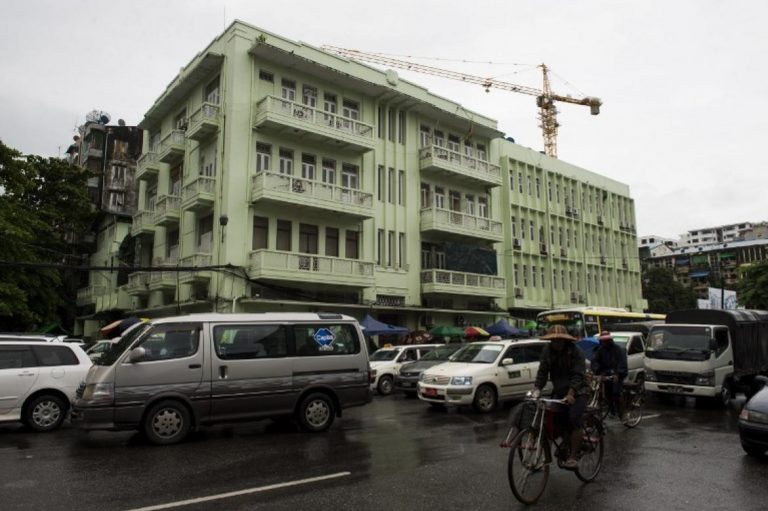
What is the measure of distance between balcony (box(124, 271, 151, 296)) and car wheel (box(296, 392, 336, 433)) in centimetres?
2004

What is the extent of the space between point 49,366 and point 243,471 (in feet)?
20.0

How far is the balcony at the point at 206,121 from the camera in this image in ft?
82.5

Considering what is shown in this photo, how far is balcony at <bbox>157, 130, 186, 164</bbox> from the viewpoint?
92.0ft

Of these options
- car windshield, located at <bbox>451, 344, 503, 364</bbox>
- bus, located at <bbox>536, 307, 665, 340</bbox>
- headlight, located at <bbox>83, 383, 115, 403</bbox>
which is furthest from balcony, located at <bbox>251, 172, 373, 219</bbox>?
headlight, located at <bbox>83, 383, 115, 403</bbox>

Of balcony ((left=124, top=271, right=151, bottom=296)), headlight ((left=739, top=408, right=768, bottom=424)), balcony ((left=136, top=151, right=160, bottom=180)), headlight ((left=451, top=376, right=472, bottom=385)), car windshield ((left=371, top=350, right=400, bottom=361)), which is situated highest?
balcony ((left=136, top=151, right=160, bottom=180))

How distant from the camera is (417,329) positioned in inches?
1171

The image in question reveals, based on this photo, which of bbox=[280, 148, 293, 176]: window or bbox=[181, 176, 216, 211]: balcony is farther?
bbox=[280, 148, 293, 176]: window

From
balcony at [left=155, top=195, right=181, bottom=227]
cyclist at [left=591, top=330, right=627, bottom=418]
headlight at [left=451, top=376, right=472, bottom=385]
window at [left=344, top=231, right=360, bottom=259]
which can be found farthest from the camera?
window at [left=344, top=231, right=360, bottom=259]

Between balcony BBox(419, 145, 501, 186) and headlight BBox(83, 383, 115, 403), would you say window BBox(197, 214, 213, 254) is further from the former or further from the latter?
headlight BBox(83, 383, 115, 403)

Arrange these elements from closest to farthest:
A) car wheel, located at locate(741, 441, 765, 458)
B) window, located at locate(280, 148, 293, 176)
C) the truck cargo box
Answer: car wheel, located at locate(741, 441, 765, 458), the truck cargo box, window, located at locate(280, 148, 293, 176)

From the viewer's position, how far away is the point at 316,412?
34.9 ft

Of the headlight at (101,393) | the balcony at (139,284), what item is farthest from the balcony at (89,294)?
the headlight at (101,393)

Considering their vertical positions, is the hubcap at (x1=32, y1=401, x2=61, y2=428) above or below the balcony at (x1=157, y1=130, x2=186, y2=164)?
below

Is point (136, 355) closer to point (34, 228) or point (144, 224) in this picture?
point (144, 224)
